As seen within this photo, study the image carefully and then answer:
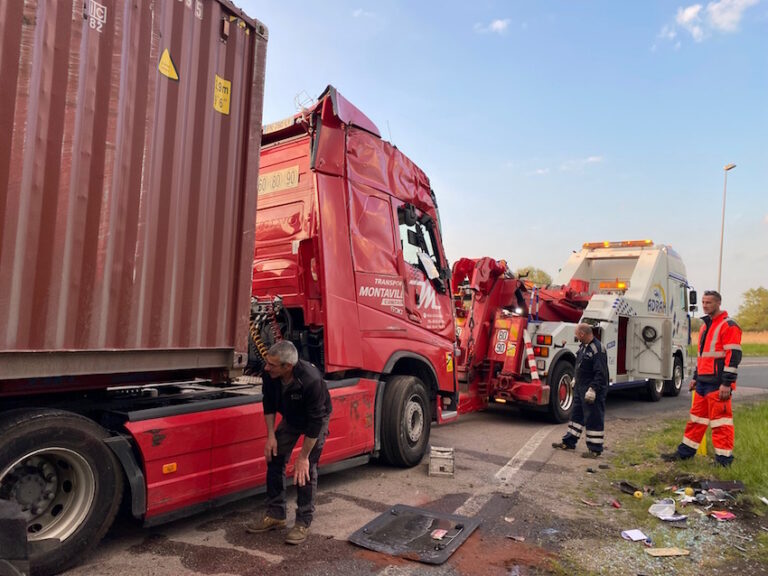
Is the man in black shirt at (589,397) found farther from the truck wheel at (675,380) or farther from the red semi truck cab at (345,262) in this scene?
the truck wheel at (675,380)

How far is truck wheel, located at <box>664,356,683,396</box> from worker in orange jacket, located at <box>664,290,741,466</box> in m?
6.96

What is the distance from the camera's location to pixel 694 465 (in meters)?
5.65

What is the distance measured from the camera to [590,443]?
638 centimetres

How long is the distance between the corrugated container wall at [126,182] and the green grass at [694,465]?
155 inches

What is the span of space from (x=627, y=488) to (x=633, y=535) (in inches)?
49.4

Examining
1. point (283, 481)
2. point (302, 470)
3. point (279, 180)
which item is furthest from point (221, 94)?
point (283, 481)

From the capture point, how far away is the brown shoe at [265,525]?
3781 mm

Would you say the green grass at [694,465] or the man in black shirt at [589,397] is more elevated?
the man in black shirt at [589,397]

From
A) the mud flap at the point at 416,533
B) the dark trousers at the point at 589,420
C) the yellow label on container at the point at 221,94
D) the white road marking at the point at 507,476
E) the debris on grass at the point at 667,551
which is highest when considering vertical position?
the yellow label on container at the point at 221,94

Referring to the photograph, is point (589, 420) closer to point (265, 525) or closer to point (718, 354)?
point (718, 354)

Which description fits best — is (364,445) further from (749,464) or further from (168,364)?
(749,464)

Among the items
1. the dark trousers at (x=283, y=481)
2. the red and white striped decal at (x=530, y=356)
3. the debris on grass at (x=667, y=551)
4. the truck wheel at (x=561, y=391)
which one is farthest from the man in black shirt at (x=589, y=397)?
the dark trousers at (x=283, y=481)

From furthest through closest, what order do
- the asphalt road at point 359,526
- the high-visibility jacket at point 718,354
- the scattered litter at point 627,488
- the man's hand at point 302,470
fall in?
the high-visibility jacket at point 718,354 → the scattered litter at point 627,488 → the man's hand at point 302,470 → the asphalt road at point 359,526

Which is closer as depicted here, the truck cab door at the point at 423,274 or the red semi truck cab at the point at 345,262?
the red semi truck cab at the point at 345,262
